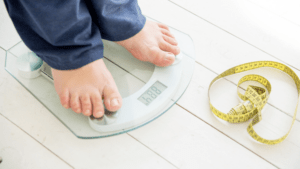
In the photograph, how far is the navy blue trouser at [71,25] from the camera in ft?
1.93

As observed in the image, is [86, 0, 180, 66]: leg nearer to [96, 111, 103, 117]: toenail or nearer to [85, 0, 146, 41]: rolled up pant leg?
[85, 0, 146, 41]: rolled up pant leg

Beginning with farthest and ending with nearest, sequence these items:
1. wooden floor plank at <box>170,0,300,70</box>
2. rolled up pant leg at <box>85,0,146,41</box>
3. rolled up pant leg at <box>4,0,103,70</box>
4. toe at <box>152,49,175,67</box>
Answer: wooden floor plank at <box>170,0,300,70</box> → toe at <box>152,49,175,67</box> → rolled up pant leg at <box>85,0,146,41</box> → rolled up pant leg at <box>4,0,103,70</box>

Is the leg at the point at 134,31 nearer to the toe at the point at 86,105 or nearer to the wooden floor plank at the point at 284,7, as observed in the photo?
the toe at the point at 86,105

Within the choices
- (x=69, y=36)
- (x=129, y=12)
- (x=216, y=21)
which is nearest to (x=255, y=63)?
(x=216, y=21)

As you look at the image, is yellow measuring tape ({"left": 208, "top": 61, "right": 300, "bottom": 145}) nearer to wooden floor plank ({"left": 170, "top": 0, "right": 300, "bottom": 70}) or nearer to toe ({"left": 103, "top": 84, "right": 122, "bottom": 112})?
wooden floor plank ({"left": 170, "top": 0, "right": 300, "bottom": 70})

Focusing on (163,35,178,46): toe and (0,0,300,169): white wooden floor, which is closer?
(0,0,300,169): white wooden floor

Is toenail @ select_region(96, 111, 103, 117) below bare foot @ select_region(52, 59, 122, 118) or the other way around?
below

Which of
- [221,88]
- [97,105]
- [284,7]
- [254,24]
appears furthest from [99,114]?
[284,7]

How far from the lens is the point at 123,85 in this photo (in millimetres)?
824

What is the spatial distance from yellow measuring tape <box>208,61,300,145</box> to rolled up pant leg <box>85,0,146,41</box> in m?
0.30

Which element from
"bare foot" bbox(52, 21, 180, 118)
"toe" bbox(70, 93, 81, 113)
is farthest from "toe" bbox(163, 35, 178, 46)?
"toe" bbox(70, 93, 81, 113)

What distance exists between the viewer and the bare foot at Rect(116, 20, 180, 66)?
2.68 feet

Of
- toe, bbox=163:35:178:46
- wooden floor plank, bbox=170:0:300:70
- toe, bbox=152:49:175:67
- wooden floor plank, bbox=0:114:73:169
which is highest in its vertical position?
wooden floor plank, bbox=170:0:300:70

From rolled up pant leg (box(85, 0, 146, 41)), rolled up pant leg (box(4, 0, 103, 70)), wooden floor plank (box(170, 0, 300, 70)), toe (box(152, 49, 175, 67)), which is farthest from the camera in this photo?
wooden floor plank (box(170, 0, 300, 70))
